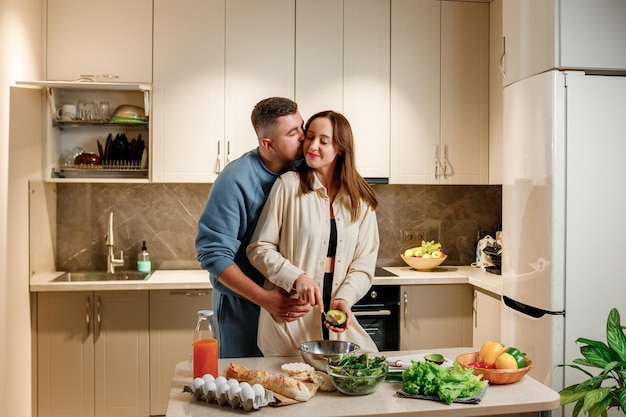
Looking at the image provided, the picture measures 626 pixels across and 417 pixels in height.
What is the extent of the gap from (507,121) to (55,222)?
9.25 ft

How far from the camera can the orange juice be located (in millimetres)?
1846

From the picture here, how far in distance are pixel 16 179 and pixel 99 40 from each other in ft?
3.14

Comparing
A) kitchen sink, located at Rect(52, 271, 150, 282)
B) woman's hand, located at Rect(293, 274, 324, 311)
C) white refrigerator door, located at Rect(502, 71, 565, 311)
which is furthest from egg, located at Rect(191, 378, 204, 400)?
kitchen sink, located at Rect(52, 271, 150, 282)

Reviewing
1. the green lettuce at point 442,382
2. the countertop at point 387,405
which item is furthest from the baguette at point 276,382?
the green lettuce at point 442,382

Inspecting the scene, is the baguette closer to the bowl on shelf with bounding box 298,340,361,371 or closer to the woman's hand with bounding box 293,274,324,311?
the bowl on shelf with bounding box 298,340,361,371

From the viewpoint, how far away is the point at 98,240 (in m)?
4.11

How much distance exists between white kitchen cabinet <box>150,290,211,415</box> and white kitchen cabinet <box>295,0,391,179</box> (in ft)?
4.33

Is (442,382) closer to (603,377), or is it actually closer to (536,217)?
(603,377)

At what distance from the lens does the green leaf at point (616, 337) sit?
232cm

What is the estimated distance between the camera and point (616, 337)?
7.69ft

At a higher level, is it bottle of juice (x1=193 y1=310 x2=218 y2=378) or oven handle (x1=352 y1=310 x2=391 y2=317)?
bottle of juice (x1=193 y1=310 x2=218 y2=378)

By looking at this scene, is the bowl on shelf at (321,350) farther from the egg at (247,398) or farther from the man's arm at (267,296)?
the egg at (247,398)

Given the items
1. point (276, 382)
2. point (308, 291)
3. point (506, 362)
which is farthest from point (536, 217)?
point (276, 382)

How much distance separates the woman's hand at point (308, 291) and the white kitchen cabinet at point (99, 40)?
215 centimetres
